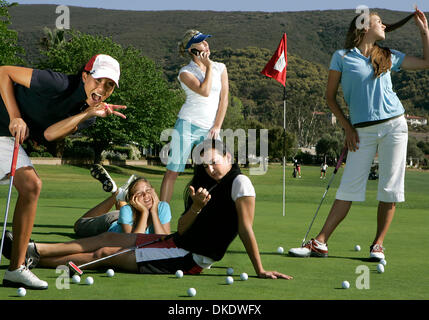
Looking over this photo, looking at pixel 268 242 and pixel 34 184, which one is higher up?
pixel 34 184

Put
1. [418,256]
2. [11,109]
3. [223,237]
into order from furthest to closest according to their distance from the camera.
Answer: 1. [418,256]
2. [223,237]
3. [11,109]

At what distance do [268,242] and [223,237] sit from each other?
8.45 ft

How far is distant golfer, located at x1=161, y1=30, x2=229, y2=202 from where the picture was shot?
26.5 feet

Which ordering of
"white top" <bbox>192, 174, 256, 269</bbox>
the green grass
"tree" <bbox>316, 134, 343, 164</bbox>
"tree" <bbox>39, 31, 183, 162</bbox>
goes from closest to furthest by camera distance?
the green grass
"white top" <bbox>192, 174, 256, 269</bbox>
"tree" <bbox>39, 31, 183, 162</bbox>
"tree" <bbox>316, 134, 343, 164</bbox>

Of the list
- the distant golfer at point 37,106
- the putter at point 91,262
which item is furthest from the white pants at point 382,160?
the distant golfer at point 37,106

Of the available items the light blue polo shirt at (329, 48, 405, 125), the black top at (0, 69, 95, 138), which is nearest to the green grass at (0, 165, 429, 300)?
the black top at (0, 69, 95, 138)

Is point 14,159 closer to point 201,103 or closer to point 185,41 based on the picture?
point 201,103

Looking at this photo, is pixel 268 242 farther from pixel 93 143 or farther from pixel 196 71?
pixel 93 143

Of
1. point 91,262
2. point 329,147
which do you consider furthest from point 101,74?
point 329,147

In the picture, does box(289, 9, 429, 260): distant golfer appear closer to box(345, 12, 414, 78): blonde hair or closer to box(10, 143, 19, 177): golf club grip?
box(345, 12, 414, 78): blonde hair

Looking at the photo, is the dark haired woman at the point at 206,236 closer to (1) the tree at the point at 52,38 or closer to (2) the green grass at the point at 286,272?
(2) the green grass at the point at 286,272

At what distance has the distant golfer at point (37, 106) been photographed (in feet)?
16.5
